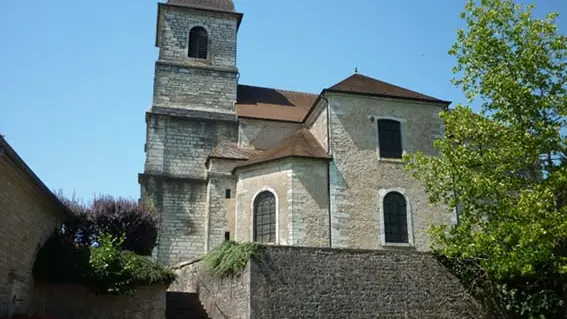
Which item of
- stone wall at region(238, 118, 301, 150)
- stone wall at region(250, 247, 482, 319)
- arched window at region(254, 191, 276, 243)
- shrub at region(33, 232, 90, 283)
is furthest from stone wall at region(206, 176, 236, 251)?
stone wall at region(250, 247, 482, 319)

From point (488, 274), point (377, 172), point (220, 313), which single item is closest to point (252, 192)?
point (377, 172)

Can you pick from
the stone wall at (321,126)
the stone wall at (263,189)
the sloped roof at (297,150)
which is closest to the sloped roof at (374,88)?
the stone wall at (321,126)

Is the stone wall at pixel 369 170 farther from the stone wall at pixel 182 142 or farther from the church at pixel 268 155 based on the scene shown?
the stone wall at pixel 182 142

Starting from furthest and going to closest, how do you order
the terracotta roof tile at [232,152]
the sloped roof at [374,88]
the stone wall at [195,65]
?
the stone wall at [195,65], the terracotta roof tile at [232,152], the sloped roof at [374,88]

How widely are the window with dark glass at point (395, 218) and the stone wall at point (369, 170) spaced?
21cm

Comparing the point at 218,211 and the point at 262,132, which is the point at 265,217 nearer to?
the point at 218,211

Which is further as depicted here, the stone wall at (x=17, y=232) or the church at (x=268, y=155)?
the church at (x=268, y=155)

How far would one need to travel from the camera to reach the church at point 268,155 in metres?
18.5

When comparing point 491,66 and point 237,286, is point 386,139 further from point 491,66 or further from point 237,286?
point 237,286

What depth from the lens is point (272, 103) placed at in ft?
84.2

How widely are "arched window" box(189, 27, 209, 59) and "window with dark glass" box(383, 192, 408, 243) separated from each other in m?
11.9

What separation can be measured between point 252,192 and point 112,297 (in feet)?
22.7

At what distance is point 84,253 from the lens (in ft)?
46.0

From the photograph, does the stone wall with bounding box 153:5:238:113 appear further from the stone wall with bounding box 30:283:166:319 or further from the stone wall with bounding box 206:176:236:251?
the stone wall with bounding box 30:283:166:319
